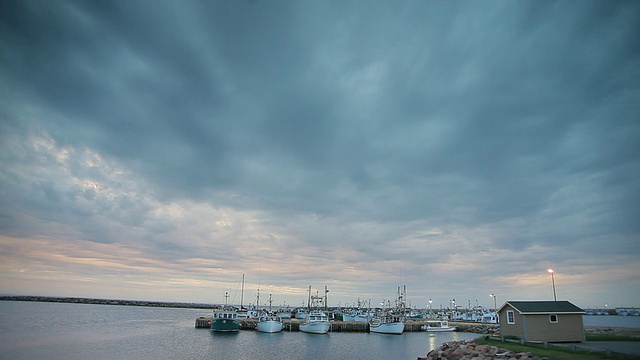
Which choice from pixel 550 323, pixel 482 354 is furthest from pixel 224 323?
pixel 550 323

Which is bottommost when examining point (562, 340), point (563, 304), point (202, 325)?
point (202, 325)

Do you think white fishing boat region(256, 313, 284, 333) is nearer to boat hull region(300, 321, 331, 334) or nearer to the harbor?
the harbor

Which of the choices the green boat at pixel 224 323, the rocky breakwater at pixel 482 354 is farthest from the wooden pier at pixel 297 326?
the rocky breakwater at pixel 482 354

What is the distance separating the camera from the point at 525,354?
23.8 meters

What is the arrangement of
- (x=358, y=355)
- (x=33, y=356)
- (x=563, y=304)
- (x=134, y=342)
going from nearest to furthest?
(x=563, y=304), (x=33, y=356), (x=358, y=355), (x=134, y=342)

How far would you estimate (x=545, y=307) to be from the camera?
111 feet

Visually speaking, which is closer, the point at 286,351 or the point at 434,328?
the point at 286,351

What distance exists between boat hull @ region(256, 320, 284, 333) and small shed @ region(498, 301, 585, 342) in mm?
52706

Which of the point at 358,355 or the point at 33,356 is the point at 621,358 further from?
the point at 33,356

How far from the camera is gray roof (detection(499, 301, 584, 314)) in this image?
3283cm

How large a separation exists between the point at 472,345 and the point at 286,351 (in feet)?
89.5

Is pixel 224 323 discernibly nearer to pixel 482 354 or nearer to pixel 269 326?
pixel 269 326

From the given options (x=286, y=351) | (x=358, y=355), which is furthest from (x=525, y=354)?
(x=286, y=351)

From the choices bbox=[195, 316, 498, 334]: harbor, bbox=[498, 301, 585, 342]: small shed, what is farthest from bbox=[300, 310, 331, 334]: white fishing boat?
bbox=[498, 301, 585, 342]: small shed
